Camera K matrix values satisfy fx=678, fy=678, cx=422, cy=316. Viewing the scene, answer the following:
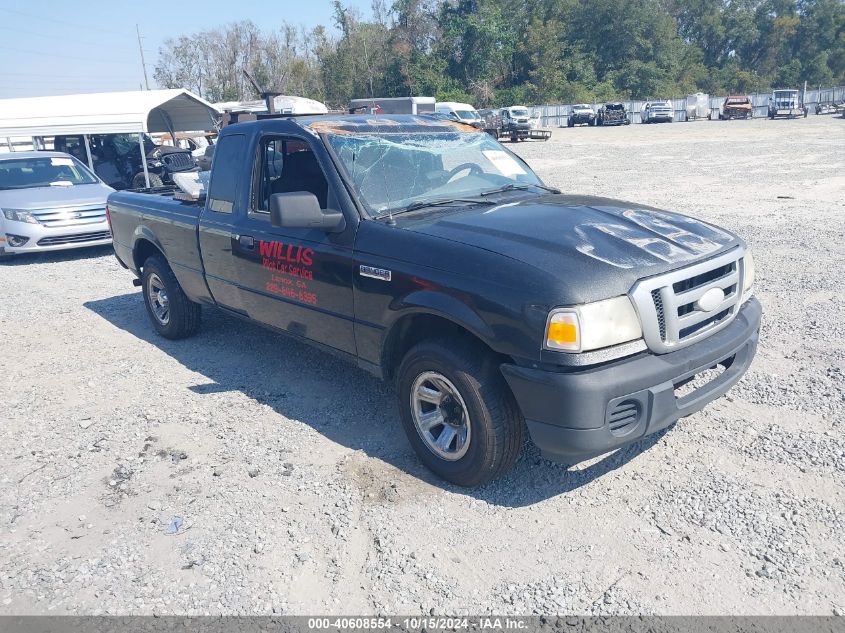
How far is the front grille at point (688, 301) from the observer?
321 centimetres

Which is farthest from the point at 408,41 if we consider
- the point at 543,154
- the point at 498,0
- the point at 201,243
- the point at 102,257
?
the point at 201,243

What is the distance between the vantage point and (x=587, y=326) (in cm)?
306

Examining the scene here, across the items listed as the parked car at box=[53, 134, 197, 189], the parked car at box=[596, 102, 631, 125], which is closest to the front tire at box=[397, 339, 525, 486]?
the parked car at box=[53, 134, 197, 189]

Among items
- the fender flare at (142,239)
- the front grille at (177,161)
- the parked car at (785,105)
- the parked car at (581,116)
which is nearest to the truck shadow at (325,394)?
the fender flare at (142,239)

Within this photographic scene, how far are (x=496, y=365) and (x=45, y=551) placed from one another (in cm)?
244

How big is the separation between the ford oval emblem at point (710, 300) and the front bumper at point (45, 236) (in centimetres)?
939

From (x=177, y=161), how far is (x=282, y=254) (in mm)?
15129

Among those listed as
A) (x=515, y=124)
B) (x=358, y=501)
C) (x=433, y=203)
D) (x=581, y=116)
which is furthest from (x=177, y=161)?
(x=581, y=116)

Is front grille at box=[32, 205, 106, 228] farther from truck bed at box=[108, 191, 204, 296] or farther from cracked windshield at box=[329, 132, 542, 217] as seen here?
cracked windshield at box=[329, 132, 542, 217]

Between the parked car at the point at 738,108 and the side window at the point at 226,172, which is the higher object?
the parked car at the point at 738,108

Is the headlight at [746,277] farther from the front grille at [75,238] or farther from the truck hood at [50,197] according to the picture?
the truck hood at [50,197]

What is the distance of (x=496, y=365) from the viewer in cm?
341

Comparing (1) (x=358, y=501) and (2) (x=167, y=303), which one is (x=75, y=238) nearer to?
(2) (x=167, y=303)

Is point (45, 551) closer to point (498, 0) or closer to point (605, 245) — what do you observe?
point (605, 245)
